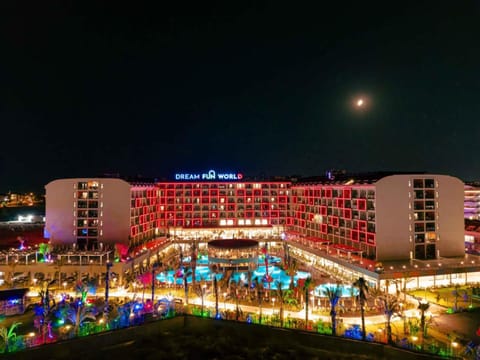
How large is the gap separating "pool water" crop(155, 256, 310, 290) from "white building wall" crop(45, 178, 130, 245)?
12.2 metres

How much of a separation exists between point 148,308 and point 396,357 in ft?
73.9

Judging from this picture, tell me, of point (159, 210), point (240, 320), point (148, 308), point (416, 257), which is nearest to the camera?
point (240, 320)

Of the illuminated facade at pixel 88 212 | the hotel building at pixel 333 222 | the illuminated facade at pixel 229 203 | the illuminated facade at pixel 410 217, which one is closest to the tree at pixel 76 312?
the illuminated facade at pixel 88 212

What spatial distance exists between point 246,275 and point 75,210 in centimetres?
2890

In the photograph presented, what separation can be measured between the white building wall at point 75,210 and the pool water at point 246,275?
12181mm

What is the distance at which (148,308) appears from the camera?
33750 millimetres

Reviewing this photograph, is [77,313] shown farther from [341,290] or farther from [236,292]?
[341,290]

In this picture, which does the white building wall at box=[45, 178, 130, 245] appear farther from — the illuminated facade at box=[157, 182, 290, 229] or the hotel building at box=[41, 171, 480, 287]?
the illuminated facade at box=[157, 182, 290, 229]

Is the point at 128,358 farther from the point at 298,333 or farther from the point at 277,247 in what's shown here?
the point at 277,247

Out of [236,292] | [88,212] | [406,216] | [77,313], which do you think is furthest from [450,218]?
[88,212]

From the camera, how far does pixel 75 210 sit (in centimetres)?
5350

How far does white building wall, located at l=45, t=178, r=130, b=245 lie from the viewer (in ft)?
174

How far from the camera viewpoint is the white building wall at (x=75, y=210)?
5312 centimetres

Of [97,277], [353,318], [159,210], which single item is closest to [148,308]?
[97,277]
